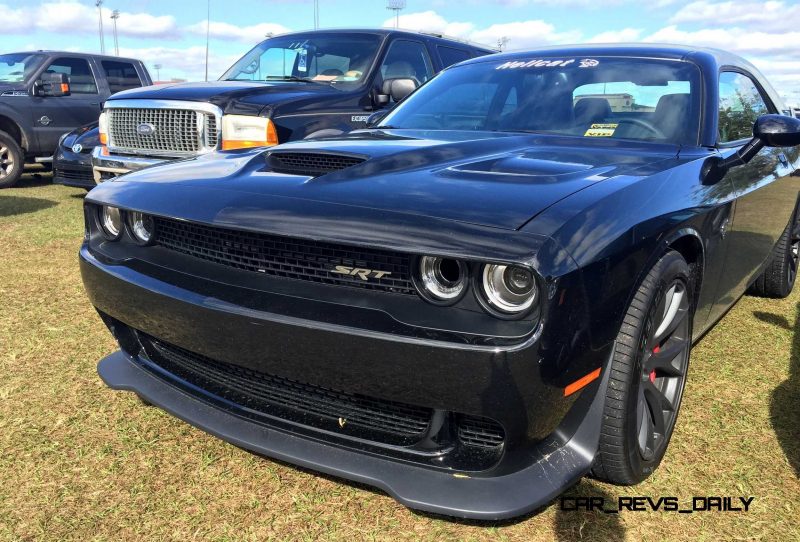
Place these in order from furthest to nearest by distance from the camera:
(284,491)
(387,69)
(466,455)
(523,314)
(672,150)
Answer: (387,69)
(672,150)
(284,491)
(466,455)
(523,314)

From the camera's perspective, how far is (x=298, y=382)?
2.02 m

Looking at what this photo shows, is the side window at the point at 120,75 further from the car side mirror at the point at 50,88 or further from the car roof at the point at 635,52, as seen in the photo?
the car roof at the point at 635,52

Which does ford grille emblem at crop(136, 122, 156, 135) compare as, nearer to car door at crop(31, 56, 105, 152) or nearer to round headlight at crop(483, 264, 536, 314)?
round headlight at crop(483, 264, 536, 314)

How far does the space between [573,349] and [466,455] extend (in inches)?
16.8

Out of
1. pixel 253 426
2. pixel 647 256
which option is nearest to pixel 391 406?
pixel 253 426

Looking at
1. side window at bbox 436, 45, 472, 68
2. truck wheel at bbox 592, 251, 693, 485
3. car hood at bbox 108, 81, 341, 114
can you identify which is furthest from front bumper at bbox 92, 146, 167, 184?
truck wheel at bbox 592, 251, 693, 485

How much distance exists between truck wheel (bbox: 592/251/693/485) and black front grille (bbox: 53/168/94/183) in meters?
7.32

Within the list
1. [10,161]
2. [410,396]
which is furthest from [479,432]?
[10,161]

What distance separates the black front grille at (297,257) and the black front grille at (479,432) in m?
0.38

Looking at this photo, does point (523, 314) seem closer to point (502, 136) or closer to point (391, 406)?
point (391, 406)

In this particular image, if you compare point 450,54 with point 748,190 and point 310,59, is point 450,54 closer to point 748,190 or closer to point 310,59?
point 310,59

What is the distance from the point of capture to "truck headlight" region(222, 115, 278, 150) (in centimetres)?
505

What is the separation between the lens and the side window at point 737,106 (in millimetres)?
3020

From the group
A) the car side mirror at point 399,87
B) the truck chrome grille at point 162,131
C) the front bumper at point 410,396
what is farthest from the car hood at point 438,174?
the truck chrome grille at point 162,131
